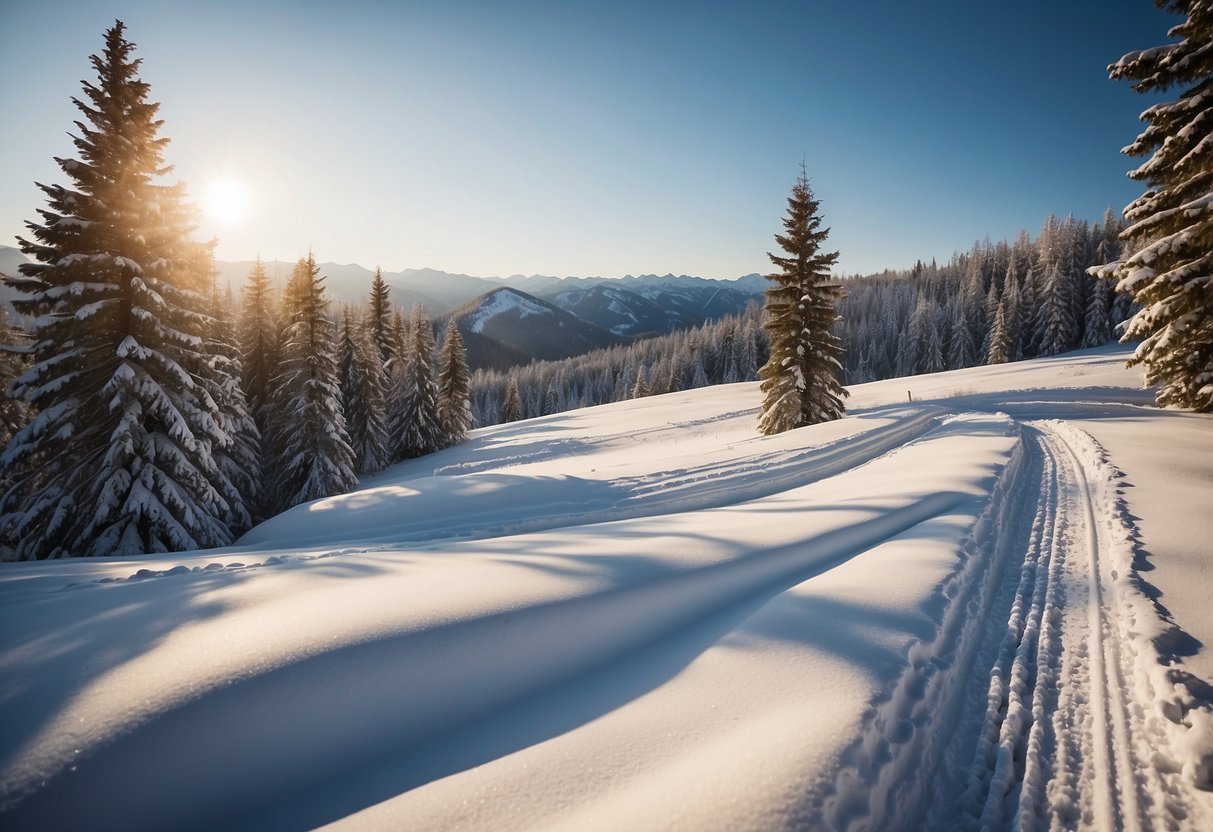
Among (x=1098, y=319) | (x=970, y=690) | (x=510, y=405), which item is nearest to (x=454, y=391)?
(x=510, y=405)

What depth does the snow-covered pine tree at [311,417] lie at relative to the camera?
21250 millimetres

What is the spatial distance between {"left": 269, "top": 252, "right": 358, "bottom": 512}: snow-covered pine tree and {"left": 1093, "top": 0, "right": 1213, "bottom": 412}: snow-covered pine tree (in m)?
27.8

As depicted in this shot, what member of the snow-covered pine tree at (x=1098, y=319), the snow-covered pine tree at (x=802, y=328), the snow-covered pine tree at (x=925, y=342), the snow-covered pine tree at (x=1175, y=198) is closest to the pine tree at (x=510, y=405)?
the snow-covered pine tree at (x=802, y=328)

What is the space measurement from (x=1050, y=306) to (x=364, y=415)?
7616 centimetres

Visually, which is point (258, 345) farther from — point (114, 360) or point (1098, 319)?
point (1098, 319)

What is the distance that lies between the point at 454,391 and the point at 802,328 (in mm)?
26953

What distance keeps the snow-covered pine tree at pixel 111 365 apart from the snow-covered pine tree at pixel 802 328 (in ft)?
62.1

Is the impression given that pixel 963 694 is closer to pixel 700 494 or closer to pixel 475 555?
pixel 475 555

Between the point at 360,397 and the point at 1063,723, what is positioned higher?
the point at 360,397

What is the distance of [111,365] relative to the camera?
11.0 metres

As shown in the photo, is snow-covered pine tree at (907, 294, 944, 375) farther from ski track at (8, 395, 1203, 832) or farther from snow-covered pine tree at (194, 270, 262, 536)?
snow-covered pine tree at (194, 270, 262, 536)

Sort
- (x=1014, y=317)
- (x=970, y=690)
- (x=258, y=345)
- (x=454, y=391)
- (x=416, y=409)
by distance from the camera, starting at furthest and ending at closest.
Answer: (x=1014, y=317), (x=454, y=391), (x=416, y=409), (x=258, y=345), (x=970, y=690)

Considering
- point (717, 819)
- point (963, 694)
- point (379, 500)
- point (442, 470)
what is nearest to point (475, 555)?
point (717, 819)

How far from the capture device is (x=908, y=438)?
14.7m
